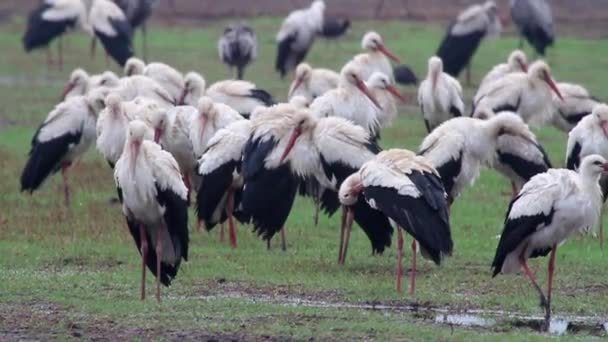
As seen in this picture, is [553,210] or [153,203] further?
[153,203]

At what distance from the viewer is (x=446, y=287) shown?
10.9 metres

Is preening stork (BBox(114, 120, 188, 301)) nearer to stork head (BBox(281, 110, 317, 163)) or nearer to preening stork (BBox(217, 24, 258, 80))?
stork head (BBox(281, 110, 317, 163))

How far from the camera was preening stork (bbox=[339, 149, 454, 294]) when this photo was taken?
1016 cm

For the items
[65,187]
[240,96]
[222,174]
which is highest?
[240,96]

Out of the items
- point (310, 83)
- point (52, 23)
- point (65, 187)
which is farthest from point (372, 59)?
point (52, 23)

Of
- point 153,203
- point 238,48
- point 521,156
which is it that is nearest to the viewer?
point 153,203

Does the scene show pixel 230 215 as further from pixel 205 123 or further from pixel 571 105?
pixel 571 105

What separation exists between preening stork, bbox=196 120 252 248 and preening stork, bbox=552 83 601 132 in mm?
5111

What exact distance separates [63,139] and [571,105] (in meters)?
5.46

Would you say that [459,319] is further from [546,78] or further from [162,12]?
[162,12]

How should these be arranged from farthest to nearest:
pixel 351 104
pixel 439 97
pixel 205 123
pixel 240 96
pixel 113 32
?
pixel 113 32 < pixel 439 97 < pixel 240 96 < pixel 351 104 < pixel 205 123

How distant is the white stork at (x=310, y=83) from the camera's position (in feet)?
57.4

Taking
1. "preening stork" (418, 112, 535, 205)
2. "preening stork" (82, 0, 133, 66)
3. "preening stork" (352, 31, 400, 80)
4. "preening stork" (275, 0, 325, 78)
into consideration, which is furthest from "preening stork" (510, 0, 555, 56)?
"preening stork" (418, 112, 535, 205)

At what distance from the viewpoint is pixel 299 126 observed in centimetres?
1195
